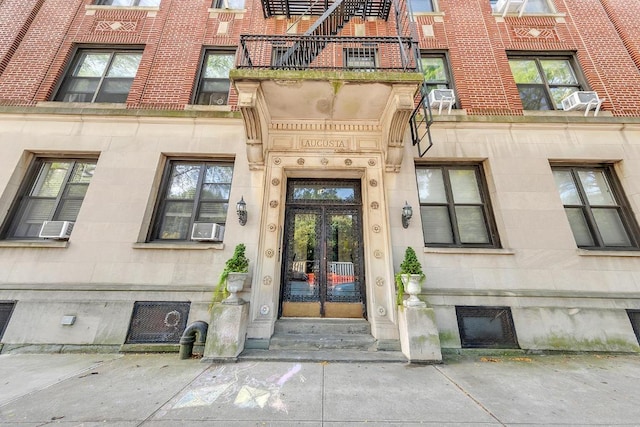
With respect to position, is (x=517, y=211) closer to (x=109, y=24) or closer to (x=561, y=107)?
(x=561, y=107)

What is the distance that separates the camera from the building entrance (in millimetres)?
5793

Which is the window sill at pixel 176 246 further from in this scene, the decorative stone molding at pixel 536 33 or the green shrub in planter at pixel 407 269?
the decorative stone molding at pixel 536 33

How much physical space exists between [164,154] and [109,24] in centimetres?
541

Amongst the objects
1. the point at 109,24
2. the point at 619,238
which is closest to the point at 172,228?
the point at 109,24

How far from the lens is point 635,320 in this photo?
201 inches

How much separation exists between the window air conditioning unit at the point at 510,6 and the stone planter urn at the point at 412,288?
30.4 ft

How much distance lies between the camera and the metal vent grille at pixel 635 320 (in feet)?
16.5

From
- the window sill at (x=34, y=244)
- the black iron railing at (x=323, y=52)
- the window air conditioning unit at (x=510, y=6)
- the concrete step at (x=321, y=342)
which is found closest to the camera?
the concrete step at (x=321, y=342)

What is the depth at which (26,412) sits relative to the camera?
268 centimetres

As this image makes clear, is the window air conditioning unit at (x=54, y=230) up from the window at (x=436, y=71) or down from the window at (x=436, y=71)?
down

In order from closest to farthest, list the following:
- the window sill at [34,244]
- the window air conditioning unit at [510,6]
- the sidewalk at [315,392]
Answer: the sidewalk at [315,392]
the window sill at [34,244]
the window air conditioning unit at [510,6]

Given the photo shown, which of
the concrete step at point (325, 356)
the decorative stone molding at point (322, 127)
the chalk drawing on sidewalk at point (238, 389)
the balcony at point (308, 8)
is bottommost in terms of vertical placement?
the chalk drawing on sidewalk at point (238, 389)

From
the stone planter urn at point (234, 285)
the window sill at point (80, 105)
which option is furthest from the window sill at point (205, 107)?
the stone planter urn at point (234, 285)

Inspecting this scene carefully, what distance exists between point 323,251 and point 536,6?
11.1 meters
